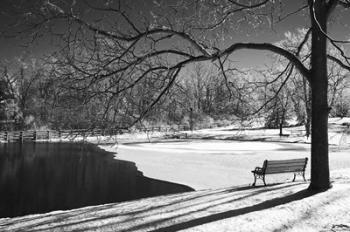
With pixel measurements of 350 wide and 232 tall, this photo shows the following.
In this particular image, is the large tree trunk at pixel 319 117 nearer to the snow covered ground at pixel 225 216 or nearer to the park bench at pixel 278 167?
the snow covered ground at pixel 225 216

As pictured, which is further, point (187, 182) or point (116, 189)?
point (187, 182)

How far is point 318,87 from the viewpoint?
7914mm

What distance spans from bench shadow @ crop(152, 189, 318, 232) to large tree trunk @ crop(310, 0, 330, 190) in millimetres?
477

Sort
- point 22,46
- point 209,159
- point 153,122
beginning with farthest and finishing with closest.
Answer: point 209,159 → point 153,122 → point 22,46

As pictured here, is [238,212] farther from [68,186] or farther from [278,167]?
[68,186]

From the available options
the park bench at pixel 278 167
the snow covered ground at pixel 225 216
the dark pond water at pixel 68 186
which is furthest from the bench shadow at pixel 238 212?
the dark pond water at pixel 68 186

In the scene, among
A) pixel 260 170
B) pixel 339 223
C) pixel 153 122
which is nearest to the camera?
pixel 339 223

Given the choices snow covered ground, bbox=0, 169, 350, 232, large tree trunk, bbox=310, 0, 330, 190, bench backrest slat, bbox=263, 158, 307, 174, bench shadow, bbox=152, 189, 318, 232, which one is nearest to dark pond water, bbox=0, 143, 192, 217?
snow covered ground, bbox=0, 169, 350, 232

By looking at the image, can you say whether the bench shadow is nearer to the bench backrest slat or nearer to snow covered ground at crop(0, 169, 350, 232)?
snow covered ground at crop(0, 169, 350, 232)

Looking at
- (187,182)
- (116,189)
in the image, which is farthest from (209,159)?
(116,189)

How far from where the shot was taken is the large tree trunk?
7.79m

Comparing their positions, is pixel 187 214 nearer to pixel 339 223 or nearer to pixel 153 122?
pixel 339 223

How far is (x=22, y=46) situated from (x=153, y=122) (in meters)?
4.00

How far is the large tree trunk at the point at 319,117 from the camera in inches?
Answer: 307
